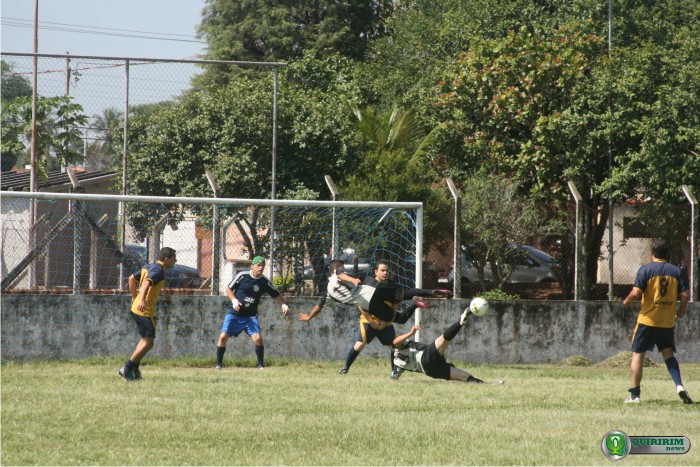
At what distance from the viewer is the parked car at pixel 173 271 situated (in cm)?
1617

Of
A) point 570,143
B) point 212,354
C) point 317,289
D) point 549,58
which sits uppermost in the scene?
point 549,58

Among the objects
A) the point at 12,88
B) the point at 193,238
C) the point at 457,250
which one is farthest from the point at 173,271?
the point at 12,88

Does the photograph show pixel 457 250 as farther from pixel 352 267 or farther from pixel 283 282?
pixel 283 282

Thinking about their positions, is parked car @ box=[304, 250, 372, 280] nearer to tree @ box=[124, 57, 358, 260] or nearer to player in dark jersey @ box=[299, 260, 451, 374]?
player in dark jersey @ box=[299, 260, 451, 374]

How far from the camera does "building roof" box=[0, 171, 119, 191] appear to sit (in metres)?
24.5

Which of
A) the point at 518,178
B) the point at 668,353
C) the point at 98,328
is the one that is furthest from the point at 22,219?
the point at 518,178

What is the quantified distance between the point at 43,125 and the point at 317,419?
15927 mm

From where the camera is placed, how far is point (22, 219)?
15.2 meters

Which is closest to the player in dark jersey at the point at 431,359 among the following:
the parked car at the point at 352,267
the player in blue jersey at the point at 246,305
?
the player in blue jersey at the point at 246,305

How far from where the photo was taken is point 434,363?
12312mm

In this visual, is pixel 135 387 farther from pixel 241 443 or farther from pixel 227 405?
pixel 241 443

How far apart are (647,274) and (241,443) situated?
6.07 m

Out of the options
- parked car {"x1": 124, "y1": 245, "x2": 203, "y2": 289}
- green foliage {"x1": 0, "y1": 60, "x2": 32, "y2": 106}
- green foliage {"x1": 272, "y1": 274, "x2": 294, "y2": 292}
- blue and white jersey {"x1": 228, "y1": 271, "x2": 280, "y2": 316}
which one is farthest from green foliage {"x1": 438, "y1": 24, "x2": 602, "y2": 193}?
green foliage {"x1": 0, "y1": 60, "x2": 32, "y2": 106}

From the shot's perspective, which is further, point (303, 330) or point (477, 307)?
point (303, 330)
